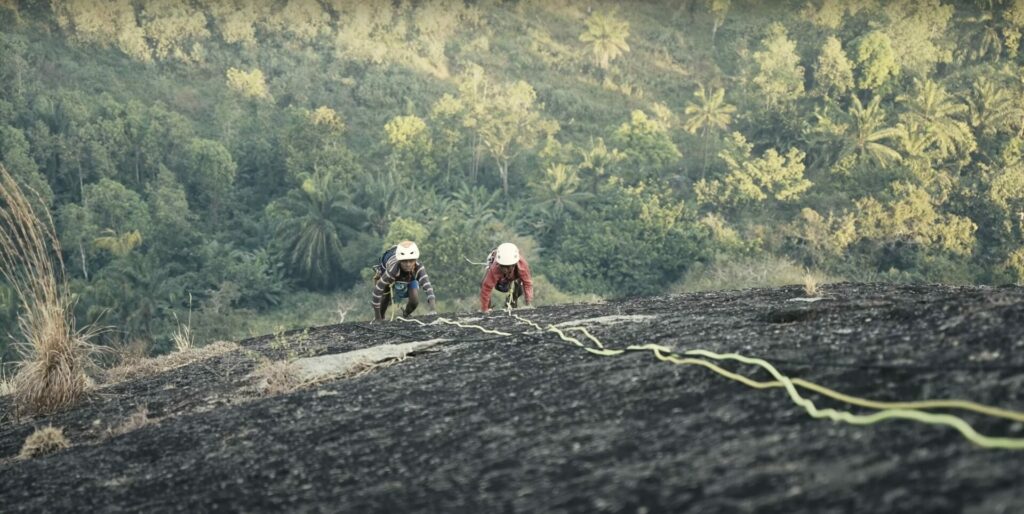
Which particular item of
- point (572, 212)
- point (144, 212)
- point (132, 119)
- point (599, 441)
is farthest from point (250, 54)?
point (599, 441)

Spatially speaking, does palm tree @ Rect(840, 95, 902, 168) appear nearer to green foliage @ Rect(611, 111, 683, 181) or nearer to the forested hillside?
the forested hillside

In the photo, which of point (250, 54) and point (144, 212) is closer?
point (144, 212)

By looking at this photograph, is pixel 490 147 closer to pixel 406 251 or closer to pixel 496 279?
pixel 496 279

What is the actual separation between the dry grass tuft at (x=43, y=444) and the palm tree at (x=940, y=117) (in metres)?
73.9

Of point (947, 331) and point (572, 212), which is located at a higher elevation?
point (947, 331)

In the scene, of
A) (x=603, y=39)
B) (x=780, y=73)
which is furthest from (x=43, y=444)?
(x=603, y=39)

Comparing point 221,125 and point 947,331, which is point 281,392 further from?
point 221,125

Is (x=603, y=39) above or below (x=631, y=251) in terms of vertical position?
above

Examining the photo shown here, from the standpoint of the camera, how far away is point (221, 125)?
91625mm

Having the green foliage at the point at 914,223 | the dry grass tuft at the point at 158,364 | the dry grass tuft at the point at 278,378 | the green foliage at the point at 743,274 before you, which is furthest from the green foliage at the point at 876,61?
the dry grass tuft at the point at 278,378

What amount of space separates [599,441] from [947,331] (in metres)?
2.39

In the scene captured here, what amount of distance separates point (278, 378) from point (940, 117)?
75468 millimetres

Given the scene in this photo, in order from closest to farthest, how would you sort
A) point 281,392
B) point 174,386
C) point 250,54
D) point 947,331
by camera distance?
point 947,331 < point 281,392 < point 174,386 < point 250,54

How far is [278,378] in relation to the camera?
1161 centimetres
